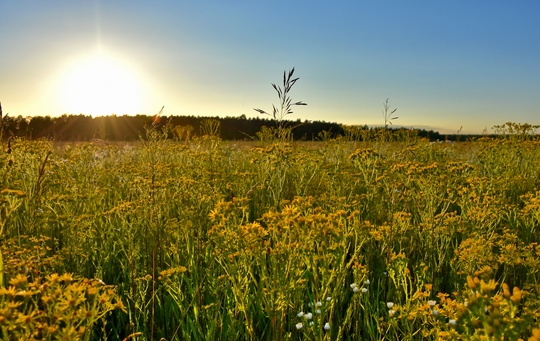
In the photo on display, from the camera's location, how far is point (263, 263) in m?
2.32

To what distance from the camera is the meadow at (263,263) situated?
5.82 feet

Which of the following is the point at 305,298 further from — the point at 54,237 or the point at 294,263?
the point at 54,237

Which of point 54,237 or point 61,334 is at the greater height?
point 61,334

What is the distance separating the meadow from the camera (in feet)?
5.82

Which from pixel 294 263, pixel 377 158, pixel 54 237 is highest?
pixel 377 158

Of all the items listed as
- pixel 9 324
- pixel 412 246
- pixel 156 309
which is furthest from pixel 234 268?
pixel 412 246

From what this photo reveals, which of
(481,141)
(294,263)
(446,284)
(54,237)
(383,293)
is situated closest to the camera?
(294,263)

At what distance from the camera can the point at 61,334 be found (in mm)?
1476

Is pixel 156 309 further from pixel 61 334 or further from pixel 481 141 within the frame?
pixel 481 141

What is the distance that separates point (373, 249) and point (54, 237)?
9.73 ft

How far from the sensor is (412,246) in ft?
12.3

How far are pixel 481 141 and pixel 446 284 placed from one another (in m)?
5.20

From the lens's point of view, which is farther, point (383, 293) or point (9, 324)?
point (383, 293)

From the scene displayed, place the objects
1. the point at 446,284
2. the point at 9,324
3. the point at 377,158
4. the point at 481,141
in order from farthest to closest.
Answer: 1. the point at 481,141
2. the point at 377,158
3. the point at 446,284
4. the point at 9,324
